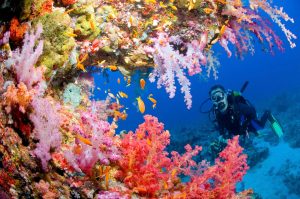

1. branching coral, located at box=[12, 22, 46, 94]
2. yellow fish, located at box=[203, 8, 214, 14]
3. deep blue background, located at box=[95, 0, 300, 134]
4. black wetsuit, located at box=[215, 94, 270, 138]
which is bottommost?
branching coral, located at box=[12, 22, 46, 94]

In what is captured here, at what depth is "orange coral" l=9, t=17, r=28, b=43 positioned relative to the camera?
277cm

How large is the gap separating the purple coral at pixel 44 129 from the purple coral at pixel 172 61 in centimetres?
170

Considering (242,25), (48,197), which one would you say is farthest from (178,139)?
(48,197)

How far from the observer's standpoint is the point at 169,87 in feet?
12.5

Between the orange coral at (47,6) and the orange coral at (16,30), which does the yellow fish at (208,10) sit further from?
the orange coral at (16,30)

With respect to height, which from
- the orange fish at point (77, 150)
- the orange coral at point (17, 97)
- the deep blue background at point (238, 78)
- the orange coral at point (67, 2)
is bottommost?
the orange fish at point (77, 150)

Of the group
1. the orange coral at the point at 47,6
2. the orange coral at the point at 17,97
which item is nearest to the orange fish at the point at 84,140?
the orange coral at the point at 17,97

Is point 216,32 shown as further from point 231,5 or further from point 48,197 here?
point 48,197

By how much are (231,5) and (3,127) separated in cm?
327

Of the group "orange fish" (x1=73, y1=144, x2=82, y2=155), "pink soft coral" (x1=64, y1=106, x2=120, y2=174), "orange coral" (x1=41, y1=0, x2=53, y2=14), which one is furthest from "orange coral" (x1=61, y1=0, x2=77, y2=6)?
"orange fish" (x1=73, y1=144, x2=82, y2=155)

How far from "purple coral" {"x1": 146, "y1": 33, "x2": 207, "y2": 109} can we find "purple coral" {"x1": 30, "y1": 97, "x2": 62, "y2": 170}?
1.70 m

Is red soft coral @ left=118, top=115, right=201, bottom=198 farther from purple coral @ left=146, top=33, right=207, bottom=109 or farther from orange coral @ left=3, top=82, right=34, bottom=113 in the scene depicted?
orange coral @ left=3, top=82, right=34, bottom=113

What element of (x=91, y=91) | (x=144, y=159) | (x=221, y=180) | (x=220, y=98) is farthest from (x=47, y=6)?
(x=220, y=98)

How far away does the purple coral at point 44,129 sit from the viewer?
2438 mm
